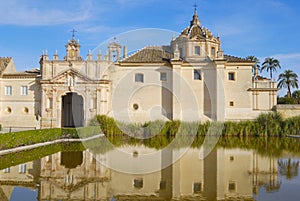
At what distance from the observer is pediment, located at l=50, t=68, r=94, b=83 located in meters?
31.7

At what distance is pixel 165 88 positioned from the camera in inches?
1334

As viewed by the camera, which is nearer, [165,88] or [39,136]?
[39,136]

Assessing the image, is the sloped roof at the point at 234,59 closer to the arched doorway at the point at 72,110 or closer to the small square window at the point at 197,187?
the arched doorway at the point at 72,110

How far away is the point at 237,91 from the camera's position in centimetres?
3412

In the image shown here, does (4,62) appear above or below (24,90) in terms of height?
above

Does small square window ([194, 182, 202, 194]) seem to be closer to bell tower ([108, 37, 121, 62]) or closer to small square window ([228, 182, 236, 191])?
small square window ([228, 182, 236, 191])

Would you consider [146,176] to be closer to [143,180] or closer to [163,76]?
[143,180]

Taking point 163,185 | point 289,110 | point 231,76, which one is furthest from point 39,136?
point 289,110

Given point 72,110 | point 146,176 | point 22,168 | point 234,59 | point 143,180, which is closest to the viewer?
point 143,180

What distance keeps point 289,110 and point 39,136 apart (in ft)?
81.7

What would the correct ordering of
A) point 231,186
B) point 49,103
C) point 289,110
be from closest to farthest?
point 231,186
point 49,103
point 289,110

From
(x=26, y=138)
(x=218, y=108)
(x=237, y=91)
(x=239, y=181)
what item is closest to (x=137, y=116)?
(x=218, y=108)

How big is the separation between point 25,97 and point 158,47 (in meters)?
15.5

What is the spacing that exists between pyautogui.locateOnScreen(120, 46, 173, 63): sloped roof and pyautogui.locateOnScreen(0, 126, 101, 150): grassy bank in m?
9.72
